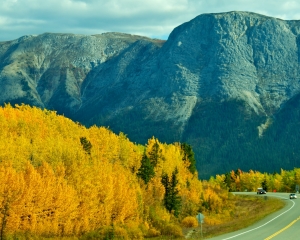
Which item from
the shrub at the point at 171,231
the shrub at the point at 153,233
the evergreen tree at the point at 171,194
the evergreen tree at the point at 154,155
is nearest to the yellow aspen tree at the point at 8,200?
the shrub at the point at 153,233

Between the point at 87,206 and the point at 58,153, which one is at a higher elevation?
the point at 58,153

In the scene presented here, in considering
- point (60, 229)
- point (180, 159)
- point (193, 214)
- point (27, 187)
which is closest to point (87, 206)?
point (60, 229)

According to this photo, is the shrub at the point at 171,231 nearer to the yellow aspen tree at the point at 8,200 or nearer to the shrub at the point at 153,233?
the shrub at the point at 153,233

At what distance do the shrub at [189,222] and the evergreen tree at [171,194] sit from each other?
2669mm

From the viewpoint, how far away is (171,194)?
10481cm

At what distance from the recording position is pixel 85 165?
84562 millimetres

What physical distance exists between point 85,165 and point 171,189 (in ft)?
89.8

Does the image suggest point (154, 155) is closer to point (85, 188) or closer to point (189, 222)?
point (189, 222)

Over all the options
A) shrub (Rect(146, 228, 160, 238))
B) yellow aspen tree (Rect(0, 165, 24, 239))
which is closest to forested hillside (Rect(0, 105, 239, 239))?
yellow aspen tree (Rect(0, 165, 24, 239))

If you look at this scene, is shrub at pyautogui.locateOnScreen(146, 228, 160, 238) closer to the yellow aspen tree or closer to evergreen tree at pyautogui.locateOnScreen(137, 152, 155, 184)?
evergreen tree at pyautogui.locateOnScreen(137, 152, 155, 184)

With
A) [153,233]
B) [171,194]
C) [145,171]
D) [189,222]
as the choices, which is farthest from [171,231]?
[145,171]

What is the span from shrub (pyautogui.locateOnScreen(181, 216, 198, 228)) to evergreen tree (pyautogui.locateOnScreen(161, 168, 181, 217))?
267cm

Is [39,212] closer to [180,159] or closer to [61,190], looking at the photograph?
[61,190]

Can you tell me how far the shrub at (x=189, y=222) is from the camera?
9660 cm
